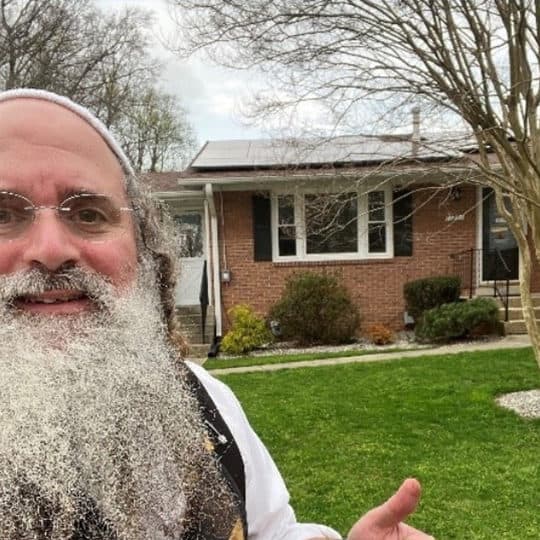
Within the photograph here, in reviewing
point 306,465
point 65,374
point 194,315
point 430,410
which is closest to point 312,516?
point 306,465

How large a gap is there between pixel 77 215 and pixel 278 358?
31.0ft

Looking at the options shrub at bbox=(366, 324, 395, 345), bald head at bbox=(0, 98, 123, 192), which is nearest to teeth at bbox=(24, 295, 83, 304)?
bald head at bbox=(0, 98, 123, 192)

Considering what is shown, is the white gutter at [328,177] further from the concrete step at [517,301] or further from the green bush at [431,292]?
the concrete step at [517,301]

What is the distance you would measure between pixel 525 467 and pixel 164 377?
478cm

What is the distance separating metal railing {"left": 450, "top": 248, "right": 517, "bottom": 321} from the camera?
1296 centimetres

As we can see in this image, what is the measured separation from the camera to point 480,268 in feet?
42.9

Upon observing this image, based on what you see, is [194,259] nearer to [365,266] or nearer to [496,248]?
[365,266]

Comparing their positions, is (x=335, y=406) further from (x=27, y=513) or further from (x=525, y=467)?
(x=27, y=513)

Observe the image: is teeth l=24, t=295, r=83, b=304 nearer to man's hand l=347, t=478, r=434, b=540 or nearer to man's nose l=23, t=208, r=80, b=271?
man's nose l=23, t=208, r=80, b=271

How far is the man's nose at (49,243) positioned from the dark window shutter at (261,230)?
11.8 m

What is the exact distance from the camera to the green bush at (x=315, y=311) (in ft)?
38.2

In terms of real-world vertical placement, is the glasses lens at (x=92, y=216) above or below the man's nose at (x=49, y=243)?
above

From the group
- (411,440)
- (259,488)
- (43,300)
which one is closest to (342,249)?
(411,440)

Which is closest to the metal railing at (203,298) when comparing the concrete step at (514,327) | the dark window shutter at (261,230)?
the dark window shutter at (261,230)
